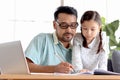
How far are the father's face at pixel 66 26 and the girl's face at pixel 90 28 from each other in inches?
2.8

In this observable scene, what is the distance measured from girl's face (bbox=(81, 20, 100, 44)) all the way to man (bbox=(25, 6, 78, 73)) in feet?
0.24

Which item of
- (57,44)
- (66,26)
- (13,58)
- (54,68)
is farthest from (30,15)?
(13,58)

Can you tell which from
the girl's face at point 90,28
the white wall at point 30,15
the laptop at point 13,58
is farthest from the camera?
the white wall at point 30,15

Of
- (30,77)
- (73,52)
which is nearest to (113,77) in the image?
(30,77)

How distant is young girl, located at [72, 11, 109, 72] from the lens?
225 centimetres

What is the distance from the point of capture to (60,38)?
2453 millimetres

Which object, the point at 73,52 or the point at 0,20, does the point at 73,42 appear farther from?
the point at 0,20

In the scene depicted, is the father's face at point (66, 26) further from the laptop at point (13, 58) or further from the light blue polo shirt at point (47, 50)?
the laptop at point (13, 58)

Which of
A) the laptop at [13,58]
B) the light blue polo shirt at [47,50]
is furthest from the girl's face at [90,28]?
the laptop at [13,58]

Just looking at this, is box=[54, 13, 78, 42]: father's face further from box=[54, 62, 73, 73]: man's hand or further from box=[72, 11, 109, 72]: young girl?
box=[54, 62, 73, 73]: man's hand

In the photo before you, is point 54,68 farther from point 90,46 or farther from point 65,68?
point 90,46

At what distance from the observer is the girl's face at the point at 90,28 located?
88.4 inches

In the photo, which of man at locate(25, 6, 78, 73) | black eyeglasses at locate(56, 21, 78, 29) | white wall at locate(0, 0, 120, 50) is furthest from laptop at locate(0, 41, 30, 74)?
white wall at locate(0, 0, 120, 50)

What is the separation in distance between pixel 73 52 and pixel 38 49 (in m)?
0.28
